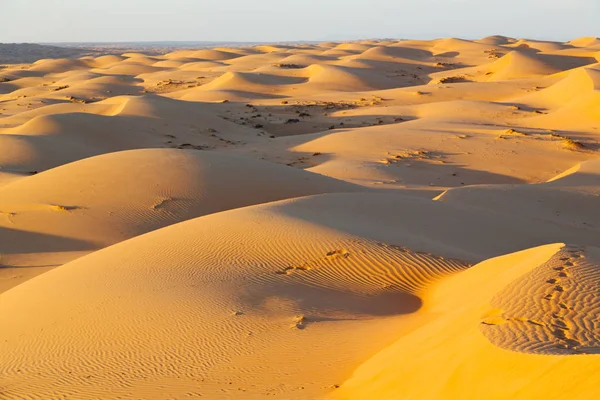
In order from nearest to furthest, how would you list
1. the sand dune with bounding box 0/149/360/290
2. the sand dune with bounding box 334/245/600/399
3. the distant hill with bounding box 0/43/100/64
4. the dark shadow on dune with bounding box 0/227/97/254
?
the sand dune with bounding box 334/245/600/399 < the dark shadow on dune with bounding box 0/227/97/254 < the sand dune with bounding box 0/149/360/290 < the distant hill with bounding box 0/43/100/64

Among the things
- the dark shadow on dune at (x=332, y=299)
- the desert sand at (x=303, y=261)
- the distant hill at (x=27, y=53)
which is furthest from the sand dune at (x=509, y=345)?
the distant hill at (x=27, y=53)

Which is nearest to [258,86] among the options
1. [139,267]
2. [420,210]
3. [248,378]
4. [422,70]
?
[422,70]

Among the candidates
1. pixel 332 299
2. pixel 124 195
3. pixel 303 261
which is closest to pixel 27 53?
pixel 124 195

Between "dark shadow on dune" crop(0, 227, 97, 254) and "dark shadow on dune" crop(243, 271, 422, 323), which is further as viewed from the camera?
"dark shadow on dune" crop(0, 227, 97, 254)

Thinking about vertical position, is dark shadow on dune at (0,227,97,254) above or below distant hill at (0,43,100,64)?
below

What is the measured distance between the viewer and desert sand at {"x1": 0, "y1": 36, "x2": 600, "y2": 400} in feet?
14.2

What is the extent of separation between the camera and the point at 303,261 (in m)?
7.30

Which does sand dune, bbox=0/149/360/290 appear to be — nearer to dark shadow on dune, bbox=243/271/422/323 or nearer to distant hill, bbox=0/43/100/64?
dark shadow on dune, bbox=243/271/422/323

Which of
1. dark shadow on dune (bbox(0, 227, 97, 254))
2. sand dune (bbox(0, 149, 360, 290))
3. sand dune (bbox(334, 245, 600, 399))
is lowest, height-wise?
dark shadow on dune (bbox(0, 227, 97, 254))

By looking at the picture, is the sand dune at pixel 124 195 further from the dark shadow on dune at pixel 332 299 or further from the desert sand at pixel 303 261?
the dark shadow on dune at pixel 332 299

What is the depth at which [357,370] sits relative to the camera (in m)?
4.66

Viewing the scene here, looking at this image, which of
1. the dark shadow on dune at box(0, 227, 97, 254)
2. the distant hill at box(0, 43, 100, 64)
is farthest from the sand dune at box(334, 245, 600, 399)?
the distant hill at box(0, 43, 100, 64)

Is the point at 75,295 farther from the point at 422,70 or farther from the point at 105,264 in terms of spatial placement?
the point at 422,70

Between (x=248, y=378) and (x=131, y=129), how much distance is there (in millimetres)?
16466
